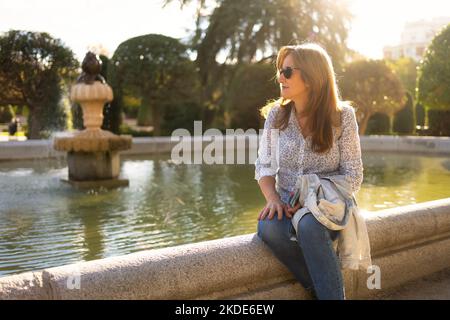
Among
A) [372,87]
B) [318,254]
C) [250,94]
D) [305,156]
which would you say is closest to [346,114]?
[305,156]

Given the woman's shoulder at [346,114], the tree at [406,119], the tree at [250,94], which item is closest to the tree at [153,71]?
the tree at [250,94]

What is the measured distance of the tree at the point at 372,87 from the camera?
19281mm

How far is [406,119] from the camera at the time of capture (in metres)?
24.5

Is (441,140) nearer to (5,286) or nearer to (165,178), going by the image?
(165,178)

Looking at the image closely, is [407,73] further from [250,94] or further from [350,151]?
[350,151]

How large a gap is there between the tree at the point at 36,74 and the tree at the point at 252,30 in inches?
263

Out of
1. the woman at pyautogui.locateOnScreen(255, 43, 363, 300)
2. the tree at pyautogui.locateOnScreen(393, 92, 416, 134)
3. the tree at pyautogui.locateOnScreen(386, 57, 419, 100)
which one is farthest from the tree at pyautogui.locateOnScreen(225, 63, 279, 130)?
the tree at pyautogui.locateOnScreen(386, 57, 419, 100)

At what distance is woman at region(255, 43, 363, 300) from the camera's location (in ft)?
8.21

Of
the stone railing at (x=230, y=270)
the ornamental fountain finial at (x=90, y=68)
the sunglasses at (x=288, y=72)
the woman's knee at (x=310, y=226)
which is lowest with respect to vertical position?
the stone railing at (x=230, y=270)

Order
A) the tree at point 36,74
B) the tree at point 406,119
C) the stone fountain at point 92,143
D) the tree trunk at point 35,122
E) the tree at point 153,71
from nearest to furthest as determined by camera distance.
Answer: the stone fountain at point 92,143 → the tree at point 36,74 → the tree trunk at point 35,122 → the tree at point 153,71 → the tree at point 406,119

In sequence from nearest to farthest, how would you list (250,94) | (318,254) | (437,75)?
(318,254), (437,75), (250,94)

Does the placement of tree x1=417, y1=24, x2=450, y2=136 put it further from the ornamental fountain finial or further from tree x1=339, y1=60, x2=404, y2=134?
the ornamental fountain finial

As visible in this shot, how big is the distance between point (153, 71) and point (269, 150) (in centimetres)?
1632

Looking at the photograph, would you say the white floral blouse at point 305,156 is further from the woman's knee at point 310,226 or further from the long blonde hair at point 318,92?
the woman's knee at point 310,226
